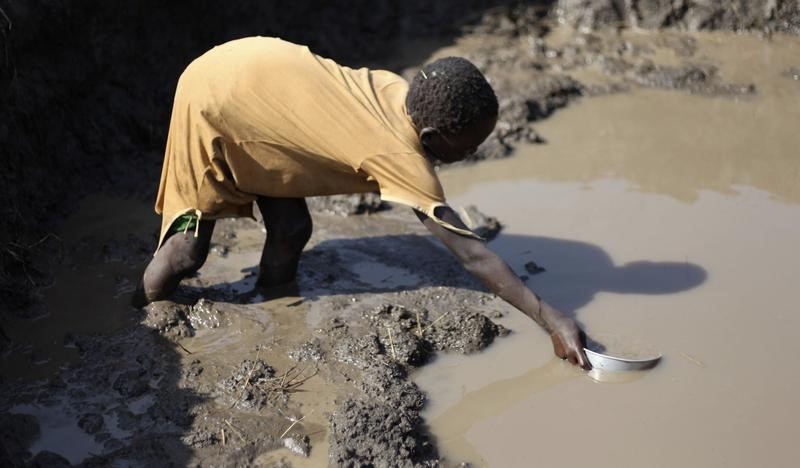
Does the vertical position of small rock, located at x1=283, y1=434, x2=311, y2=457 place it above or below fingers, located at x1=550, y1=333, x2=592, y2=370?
below

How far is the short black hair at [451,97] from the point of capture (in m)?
3.01

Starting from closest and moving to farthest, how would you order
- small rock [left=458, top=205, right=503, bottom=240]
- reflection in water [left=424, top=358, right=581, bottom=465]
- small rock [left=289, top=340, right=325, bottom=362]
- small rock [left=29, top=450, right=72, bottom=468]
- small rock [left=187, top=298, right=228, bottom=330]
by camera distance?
1. small rock [left=29, top=450, right=72, bottom=468]
2. reflection in water [left=424, top=358, right=581, bottom=465]
3. small rock [left=289, top=340, right=325, bottom=362]
4. small rock [left=187, top=298, right=228, bottom=330]
5. small rock [left=458, top=205, right=503, bottom=240]

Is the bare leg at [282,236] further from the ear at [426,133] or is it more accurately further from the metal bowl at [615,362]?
the metal bowl at [615,362]

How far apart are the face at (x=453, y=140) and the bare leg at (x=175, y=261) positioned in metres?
0.92

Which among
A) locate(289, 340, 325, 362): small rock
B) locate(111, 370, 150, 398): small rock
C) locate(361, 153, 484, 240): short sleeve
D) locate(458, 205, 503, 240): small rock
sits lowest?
locate(111, 370, 150, 398): small rock

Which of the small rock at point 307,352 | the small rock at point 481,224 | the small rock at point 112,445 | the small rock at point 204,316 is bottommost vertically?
the small rock at point 112,445

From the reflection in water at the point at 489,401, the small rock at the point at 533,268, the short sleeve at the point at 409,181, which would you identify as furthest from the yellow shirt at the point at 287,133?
the small rock at the point at 533,268

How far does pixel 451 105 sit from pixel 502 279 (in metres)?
0.60

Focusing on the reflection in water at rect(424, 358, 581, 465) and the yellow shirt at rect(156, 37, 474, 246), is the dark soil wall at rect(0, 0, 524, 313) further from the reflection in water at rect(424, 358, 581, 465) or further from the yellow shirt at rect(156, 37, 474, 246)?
the reflection in water at rect(424, 358, 581, 465)

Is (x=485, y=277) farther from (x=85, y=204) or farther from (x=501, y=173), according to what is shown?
(x=85, y=204)

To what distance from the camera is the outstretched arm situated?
3131 millimetres

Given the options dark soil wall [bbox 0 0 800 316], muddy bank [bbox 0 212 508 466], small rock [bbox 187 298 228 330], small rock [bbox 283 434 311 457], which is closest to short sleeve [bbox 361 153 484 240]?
muddy bank [bbox 0 212 508 466]

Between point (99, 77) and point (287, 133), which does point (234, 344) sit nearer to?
point (287, 133)

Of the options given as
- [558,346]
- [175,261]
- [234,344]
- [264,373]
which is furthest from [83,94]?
[558,346]
